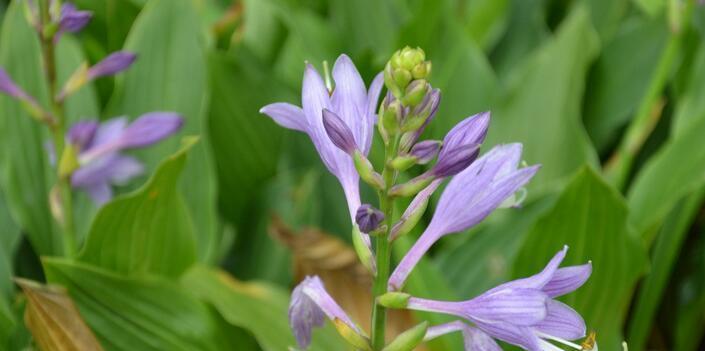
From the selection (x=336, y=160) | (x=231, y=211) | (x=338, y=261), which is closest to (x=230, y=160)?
(x=231, y=211)

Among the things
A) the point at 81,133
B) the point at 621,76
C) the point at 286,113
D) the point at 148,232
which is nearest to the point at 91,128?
the point at 81,133

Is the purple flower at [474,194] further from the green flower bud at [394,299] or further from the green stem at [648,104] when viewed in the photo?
the green stem at [648,104]

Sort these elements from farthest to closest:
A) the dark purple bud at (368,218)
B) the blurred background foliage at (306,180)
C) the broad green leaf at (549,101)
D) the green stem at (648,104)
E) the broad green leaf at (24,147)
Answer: the broad green leaf at (549,101)
the green stem at (648,104)
the broad green leaf at (24,147)
the blurred background foliage at (306,180)
the dark purple bud at (368,218)

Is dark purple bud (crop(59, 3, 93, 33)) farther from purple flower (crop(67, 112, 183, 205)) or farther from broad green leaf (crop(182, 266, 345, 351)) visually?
broad green leaf (crop(182, 266, 345, 351))

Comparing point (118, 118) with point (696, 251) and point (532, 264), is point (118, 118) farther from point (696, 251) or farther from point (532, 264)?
point (696, 251)

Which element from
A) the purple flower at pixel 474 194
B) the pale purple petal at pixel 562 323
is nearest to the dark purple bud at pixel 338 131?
the purple flower at pixel 474 194
